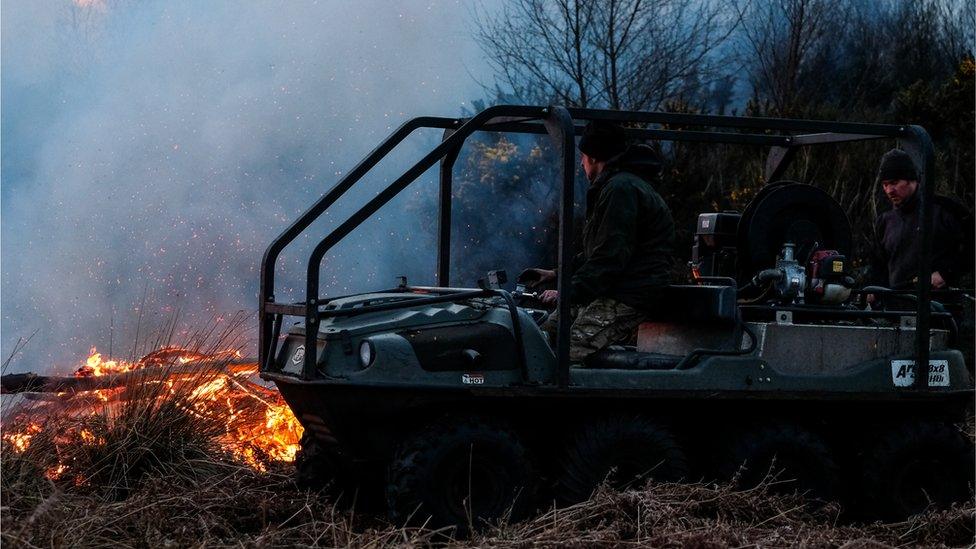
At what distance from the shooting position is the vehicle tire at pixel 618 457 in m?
6.52

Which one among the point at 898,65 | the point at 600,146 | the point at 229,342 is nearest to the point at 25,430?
the point at 229,342

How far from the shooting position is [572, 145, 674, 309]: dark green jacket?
6.79 metres

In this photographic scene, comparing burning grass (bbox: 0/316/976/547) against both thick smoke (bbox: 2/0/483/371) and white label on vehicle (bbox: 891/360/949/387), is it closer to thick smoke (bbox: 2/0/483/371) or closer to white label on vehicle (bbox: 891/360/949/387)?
white label on vehicle (bbox: 891/360/949/387)

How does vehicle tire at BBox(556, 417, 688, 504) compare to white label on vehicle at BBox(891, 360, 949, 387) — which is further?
white label on vehicle at BBox(891, 360, 949, 387)

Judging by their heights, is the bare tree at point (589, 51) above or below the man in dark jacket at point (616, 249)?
above

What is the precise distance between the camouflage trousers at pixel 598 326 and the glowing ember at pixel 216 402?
6.43ft

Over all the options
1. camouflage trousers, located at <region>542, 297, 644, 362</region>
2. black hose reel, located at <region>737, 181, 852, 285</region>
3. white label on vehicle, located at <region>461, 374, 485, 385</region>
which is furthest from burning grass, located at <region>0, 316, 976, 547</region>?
black hose reel, located at <region>737, 181, 852, 285</region>

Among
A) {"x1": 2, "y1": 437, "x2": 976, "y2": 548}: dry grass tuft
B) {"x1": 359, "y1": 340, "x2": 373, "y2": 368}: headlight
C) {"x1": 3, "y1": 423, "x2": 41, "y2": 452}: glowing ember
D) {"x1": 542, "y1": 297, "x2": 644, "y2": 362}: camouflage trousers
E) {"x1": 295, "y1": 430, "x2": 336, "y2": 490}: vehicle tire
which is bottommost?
{"x1": 2, "y1": 437, "x2": 976, "y2": 548}: dry grass tuft

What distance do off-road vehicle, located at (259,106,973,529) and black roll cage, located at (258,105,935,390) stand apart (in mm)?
13

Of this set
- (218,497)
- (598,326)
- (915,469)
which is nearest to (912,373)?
(915,469)

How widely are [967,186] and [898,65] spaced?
949 cm

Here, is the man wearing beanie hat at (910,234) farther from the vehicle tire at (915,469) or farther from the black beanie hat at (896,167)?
the vehicle tire at (915,469)

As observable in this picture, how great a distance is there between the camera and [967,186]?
16.4m

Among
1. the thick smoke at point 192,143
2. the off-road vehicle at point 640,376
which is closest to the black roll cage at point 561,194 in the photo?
the off-road vehicle at point 640,376
